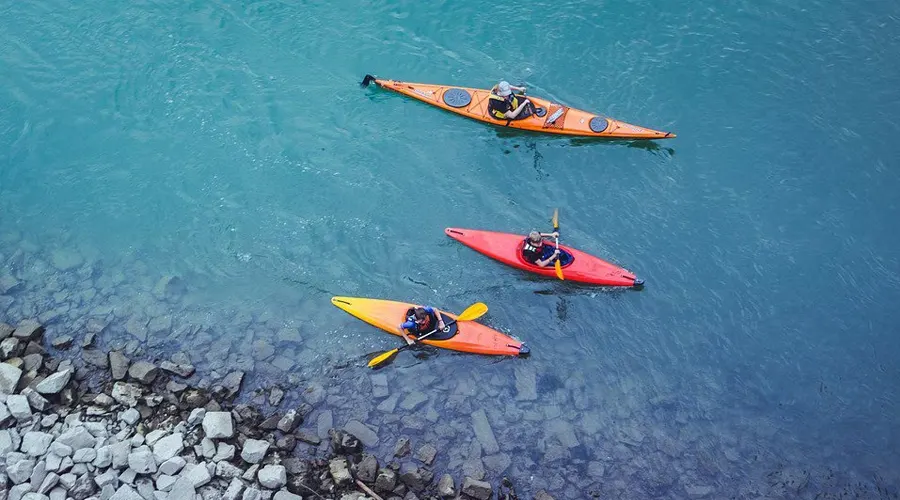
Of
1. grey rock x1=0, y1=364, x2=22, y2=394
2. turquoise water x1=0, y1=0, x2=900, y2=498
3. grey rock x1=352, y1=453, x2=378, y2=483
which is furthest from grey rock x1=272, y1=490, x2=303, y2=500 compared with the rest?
grey rock x1=0, y1=364, x2=22, y2=394

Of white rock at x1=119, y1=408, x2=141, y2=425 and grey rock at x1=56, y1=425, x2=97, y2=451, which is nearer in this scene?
grey rock at x1=56, y1=425, x2=97, y2=451

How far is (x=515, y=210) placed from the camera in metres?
15.0

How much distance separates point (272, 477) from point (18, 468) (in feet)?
11.8

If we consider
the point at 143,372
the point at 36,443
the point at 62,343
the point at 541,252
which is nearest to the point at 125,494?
the point at 36,443

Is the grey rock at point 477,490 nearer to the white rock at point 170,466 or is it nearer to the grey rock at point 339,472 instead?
the grey rock at point 339,472

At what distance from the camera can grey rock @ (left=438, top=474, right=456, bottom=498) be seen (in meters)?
11.1

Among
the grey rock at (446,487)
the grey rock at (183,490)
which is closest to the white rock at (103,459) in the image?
the grey rock at (183,490)

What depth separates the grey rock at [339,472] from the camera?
10.9 m

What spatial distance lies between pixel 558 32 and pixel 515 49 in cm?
131

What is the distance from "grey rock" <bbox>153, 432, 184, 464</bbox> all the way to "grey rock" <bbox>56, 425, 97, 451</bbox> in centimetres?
94

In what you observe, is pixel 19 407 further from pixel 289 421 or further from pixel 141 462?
pixel 289 421

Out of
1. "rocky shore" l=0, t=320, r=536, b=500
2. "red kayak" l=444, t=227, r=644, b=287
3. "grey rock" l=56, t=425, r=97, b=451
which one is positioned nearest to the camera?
"rocky shore" l=0, t=320, r=536, b=500

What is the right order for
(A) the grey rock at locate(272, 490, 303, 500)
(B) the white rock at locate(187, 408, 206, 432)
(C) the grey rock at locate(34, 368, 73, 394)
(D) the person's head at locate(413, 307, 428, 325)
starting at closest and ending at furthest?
(A) the grey rock at locate(272, 490, 303, 500), (B) the white rock at locate(187, 408, 206, 432), (C) the grey rock at locate(34, 368, 73, 394), (D) the person's head at locate(413, 307, 428, 325)

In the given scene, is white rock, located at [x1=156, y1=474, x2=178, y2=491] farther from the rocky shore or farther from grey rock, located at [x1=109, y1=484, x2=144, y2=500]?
grey rock, located at [x1=109, y1=484, x2=144, y2=500]
